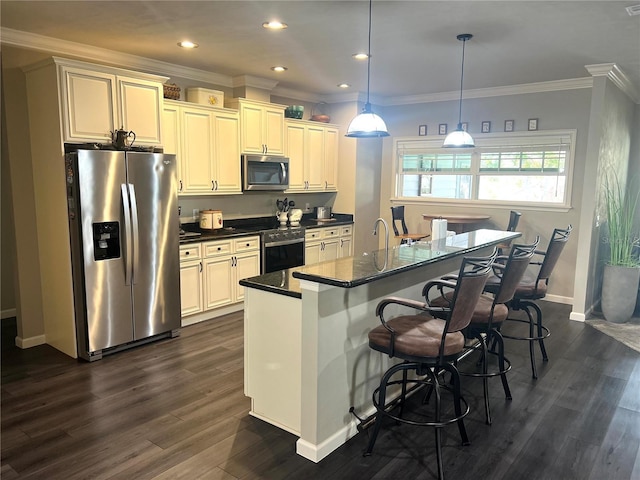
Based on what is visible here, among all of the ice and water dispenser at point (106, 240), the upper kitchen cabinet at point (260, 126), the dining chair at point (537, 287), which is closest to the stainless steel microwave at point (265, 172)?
the upper kitchen cabinet at point (260, 126)

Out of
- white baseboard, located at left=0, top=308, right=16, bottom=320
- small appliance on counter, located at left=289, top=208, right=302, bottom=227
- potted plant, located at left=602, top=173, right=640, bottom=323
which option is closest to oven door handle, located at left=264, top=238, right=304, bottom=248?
small appliance on counter, located at left=289, top=208, right=302, bottom=227

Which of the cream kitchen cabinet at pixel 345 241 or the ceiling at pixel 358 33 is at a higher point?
the ceiling at pixel 358 33

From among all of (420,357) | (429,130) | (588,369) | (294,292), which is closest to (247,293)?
(294,292)

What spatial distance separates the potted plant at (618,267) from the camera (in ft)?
16.4

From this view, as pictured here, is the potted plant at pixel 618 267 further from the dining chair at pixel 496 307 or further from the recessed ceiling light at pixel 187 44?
the recessed ceiling light at pixel 187 44

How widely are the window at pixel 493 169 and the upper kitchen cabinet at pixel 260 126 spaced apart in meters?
2.06

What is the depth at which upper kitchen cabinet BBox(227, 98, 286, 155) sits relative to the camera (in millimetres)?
5348

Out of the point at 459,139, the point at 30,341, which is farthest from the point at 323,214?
the point at 30,341

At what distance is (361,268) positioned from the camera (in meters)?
2.57

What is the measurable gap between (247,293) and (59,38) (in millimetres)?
2984

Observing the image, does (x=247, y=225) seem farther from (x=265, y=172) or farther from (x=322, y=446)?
(x=322, y=446)

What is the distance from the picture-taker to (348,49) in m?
4.15

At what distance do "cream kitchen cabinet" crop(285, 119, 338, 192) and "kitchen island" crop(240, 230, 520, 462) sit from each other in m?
3.31

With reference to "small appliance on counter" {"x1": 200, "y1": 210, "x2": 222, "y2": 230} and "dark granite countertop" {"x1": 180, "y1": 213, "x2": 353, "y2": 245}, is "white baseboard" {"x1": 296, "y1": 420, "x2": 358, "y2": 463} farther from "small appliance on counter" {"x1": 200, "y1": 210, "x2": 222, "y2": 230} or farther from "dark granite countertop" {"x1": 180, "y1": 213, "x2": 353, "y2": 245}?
"small appliance on counter" {"x1": 200, "y1": 210, "x2": 222, "y2": 230}
